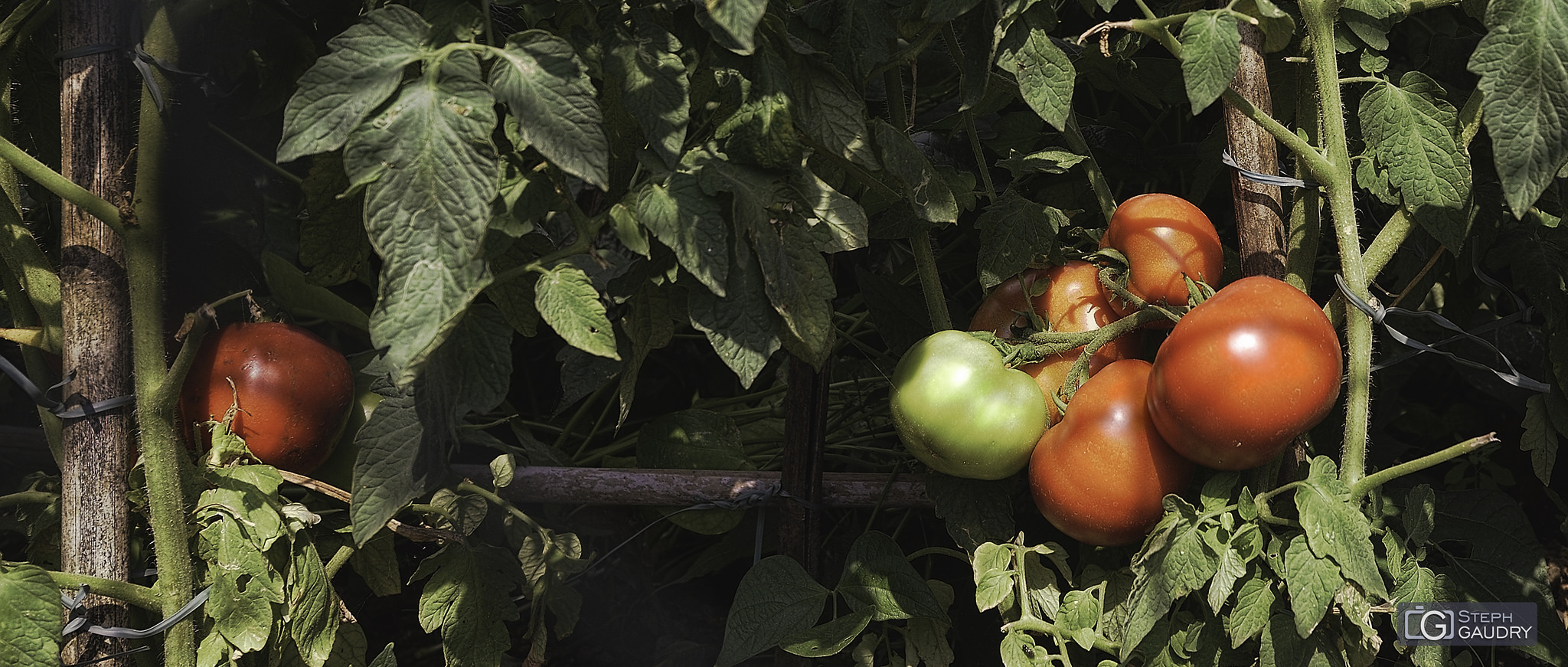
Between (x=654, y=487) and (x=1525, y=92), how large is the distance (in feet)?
2.74

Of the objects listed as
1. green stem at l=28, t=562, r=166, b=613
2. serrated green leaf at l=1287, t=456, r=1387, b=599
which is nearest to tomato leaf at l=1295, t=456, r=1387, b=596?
serrated green leaf at l=1287, t=456, r=1387, b=599

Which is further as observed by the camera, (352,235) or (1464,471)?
(1464,471)

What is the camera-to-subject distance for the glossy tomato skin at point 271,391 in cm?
89

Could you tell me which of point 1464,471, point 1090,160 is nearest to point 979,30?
point 1090,160

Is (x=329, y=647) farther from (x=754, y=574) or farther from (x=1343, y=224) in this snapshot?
(x=1343, y=224)

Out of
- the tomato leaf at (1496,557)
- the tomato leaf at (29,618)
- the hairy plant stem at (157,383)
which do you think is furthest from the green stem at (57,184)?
the tomato leaf at (1496,557)

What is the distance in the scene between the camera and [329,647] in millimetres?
880

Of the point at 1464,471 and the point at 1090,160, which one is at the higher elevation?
the point at 1090,160

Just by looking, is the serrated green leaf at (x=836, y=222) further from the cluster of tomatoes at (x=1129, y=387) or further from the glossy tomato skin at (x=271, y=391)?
the glossy tomato skin at (x=271, y=391)

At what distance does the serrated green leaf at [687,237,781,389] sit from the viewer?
734mm

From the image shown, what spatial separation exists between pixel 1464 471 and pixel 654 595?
1.24 meters

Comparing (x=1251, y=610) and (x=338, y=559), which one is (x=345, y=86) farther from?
(x=1251, y=610)

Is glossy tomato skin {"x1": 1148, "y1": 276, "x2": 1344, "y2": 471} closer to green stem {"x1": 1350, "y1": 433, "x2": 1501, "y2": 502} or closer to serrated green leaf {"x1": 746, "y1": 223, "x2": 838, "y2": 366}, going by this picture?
green stem {"x1": 1350, "y1": 433, "x2": 1501, "y2": 502}

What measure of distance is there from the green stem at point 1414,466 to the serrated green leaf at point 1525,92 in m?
0.18
